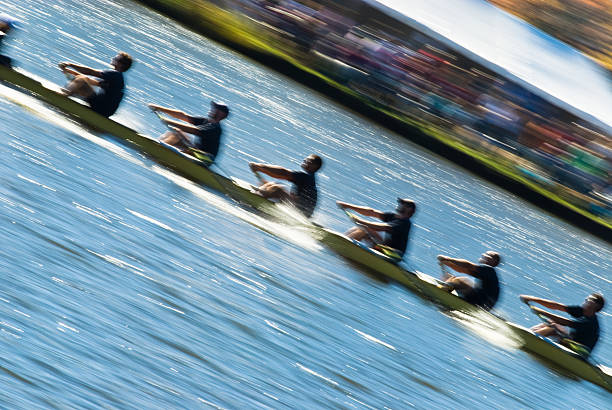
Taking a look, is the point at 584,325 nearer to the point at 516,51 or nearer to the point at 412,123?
the point at 412,123

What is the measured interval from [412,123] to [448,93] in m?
1.46

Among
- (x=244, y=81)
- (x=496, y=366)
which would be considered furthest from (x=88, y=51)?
(x=496, y=366)

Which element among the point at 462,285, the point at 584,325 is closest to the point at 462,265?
the point at 462,285

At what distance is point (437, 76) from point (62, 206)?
20393 millimetres

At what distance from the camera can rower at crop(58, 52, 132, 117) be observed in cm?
1694

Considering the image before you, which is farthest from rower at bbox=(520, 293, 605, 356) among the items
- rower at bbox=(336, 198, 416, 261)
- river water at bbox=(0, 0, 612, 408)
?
rower at bbox=(336, 198, 416, 261)

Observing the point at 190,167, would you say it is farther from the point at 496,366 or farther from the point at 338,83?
the point at 338,83

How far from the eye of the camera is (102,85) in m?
17.0

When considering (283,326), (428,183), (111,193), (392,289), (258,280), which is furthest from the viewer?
(428,183)

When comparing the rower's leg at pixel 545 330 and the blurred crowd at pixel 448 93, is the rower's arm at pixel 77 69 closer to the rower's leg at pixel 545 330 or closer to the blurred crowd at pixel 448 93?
the rower's leg at pixel 545 330

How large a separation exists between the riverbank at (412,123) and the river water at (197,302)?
7504 mm

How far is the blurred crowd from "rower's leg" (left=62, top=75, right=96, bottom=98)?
623 inches

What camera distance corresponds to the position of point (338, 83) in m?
32.9

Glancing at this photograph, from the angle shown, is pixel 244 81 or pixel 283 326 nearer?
pixel 283 326
